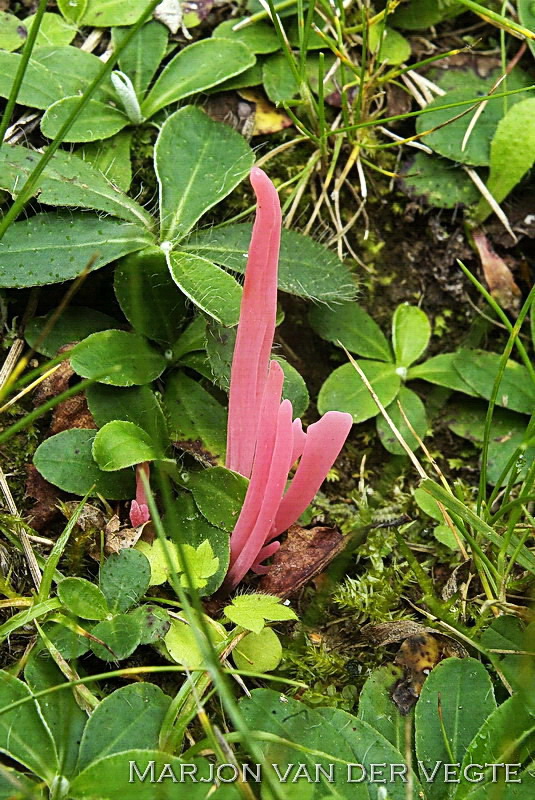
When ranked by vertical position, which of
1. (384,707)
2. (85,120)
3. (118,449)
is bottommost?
(384,707)

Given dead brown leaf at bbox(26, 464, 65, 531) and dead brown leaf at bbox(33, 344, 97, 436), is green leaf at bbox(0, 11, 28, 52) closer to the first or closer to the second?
dead brown leaf at bbox(33, 344, 97, 436)

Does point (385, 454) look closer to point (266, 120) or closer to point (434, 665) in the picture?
point (434, 665)

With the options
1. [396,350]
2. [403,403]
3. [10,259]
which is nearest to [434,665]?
[403,403]

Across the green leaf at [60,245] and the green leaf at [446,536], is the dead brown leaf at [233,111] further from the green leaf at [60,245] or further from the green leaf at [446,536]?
the green leaf at [446,536]

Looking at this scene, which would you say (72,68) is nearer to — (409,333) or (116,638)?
(409,333)

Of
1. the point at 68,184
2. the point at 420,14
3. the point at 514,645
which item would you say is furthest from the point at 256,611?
the point at 420,14

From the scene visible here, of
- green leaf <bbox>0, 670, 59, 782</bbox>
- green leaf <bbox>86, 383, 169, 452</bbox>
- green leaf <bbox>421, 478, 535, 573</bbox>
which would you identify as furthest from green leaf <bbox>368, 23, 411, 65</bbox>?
green leaf <bbox>0, 670, 59, 782</bbox>
